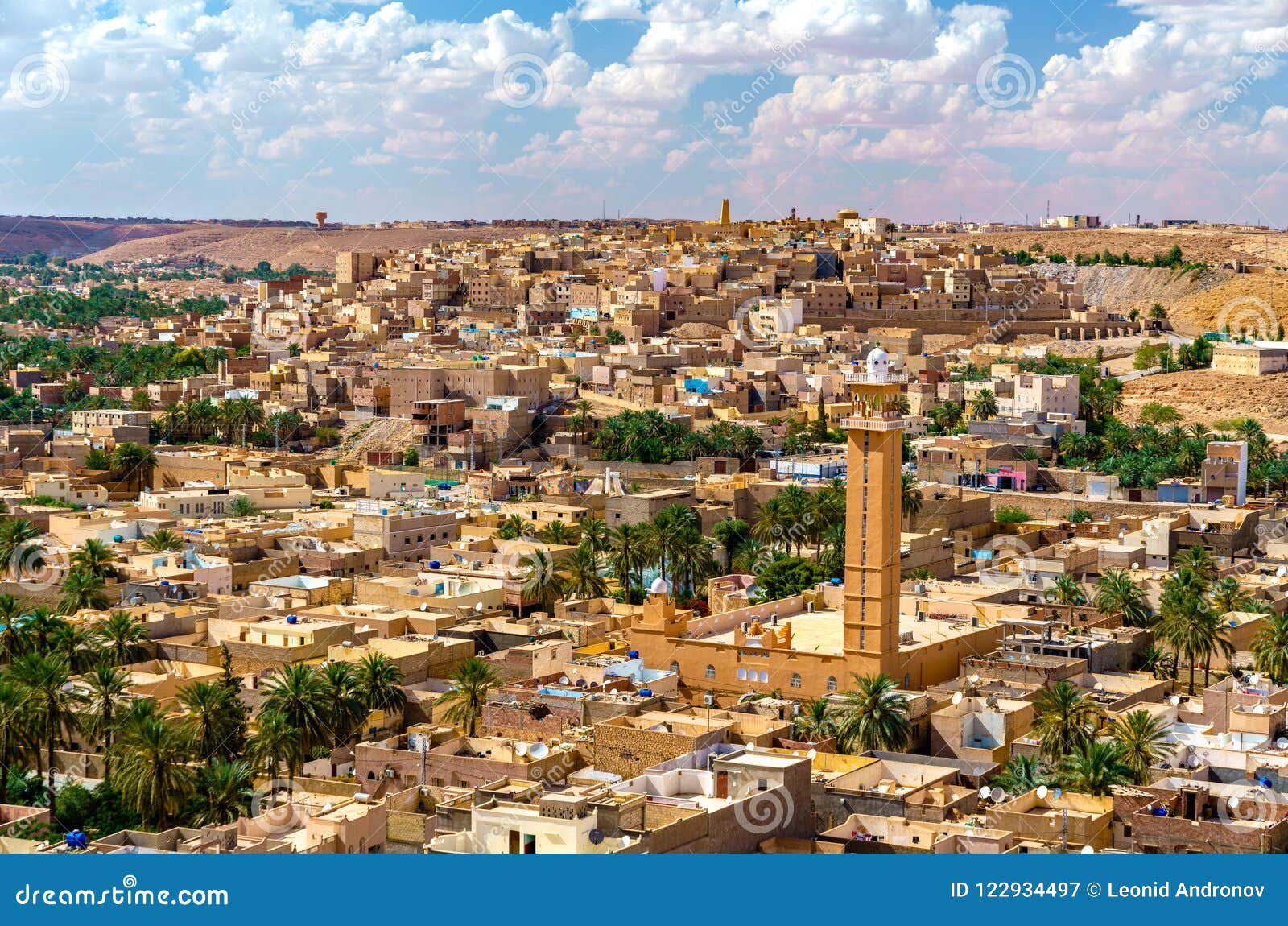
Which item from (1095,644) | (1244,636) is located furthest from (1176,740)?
(1244,636)

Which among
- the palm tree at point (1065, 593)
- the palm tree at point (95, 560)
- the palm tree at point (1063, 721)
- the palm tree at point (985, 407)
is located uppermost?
the palm tree at point (985, 407)

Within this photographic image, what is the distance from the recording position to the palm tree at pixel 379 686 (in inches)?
688

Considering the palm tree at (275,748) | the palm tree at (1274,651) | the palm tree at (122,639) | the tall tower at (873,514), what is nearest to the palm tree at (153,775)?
the palm tree at (275,748)

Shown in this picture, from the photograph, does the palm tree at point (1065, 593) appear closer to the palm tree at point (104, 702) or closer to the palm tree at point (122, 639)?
the palm tree at point (122, 639)

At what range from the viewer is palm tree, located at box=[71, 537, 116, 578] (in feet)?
75.5

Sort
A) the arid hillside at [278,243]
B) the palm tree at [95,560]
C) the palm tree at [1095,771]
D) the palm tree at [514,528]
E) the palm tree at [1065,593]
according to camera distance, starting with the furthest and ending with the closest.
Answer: the arid hillside at [278,243], the palm tree at [514,528], the palm tree at [95,560], the palm tree at [1065,593], the palm tree at [1095,771]

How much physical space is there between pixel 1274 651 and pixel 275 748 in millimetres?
9499

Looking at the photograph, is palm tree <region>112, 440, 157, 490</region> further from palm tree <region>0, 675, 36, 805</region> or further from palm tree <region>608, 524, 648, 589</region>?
palm tree <region>0, 675, 36, 805</region>

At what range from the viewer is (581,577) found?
24078 millimetres

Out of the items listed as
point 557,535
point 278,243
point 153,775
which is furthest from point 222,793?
point 278,243

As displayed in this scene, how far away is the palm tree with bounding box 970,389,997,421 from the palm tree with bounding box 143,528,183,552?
18.1 m

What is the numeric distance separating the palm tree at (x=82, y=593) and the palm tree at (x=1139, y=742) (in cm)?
1126

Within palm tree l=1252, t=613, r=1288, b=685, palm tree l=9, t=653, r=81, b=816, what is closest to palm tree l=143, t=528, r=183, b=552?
palm tree l=9, t=653, r=81, b=816

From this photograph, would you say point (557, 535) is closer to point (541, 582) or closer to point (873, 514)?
point (541, 582)
